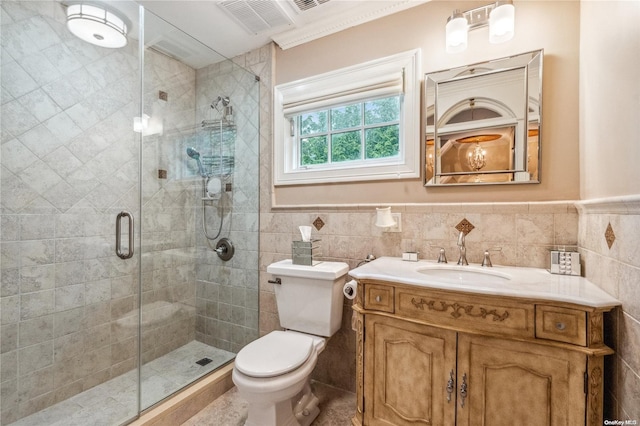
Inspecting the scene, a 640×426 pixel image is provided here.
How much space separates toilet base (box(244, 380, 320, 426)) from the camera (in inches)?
53.0

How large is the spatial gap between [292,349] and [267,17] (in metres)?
2.12

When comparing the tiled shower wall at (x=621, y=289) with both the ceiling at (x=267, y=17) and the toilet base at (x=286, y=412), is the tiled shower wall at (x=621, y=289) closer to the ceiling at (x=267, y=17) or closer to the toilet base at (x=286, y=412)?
the toilet base at (x=286, y=412)

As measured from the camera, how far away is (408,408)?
1.20m

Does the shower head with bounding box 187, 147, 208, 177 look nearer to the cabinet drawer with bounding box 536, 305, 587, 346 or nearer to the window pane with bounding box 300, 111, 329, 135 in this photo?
the window pane with bounding box 300, 111, 329, 135

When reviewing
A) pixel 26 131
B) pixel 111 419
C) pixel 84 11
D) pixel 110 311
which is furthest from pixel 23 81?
pixel 111 419

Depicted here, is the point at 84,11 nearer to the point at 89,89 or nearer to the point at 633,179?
the point at 89,89

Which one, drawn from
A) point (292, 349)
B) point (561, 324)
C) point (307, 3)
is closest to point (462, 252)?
point (561, 324)

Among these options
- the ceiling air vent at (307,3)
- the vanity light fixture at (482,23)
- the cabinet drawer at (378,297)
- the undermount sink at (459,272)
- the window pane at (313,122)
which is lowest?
the cabinet drawer at (378,297)

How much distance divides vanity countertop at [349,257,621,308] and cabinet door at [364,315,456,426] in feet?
0.67

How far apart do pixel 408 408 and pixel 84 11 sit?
2881 millimetres

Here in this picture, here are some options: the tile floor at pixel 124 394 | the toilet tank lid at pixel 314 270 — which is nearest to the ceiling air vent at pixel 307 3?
the toilet tank lid at pixel 314 270

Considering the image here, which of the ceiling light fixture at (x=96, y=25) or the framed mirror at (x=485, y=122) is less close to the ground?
the ceiling light fixture at (x=96, y=25)

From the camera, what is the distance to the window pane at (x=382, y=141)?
185 centimetres

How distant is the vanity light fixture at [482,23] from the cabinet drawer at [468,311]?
1.34m
